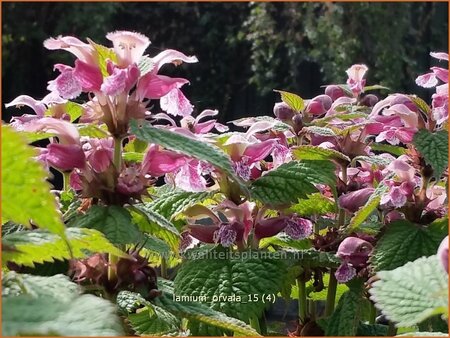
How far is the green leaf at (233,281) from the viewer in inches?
27.0

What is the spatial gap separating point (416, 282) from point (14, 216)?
8.7 inches

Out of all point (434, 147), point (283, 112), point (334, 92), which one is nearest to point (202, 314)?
point (434, 147)

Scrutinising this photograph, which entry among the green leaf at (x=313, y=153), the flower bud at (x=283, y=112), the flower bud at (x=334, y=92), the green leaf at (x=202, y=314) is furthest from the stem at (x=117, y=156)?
the flower bud at (x=334, y=92)

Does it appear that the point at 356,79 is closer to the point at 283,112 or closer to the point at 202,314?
the point at 283,112

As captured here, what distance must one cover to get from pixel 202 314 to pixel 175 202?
18cm

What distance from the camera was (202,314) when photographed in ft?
1.95

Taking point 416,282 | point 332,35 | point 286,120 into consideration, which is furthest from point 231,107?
point 416,282

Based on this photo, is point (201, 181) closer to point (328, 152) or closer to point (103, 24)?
point (328, 152)

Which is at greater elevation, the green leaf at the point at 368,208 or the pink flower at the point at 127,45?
the pink flower at the point at 127,45

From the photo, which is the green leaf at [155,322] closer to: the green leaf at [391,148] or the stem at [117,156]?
the stem at [117,156]

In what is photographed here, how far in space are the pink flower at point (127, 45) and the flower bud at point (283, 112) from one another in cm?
31

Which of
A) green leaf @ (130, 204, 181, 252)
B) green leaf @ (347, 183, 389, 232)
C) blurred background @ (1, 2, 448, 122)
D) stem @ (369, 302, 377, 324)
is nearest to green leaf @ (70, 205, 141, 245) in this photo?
green leaf @ (130, 204, 181, 252)

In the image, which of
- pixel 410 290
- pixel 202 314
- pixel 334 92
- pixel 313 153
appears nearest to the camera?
pixel 410 290

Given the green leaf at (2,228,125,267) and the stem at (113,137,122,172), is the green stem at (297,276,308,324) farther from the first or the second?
the green leaf at (2,228,125,267)
